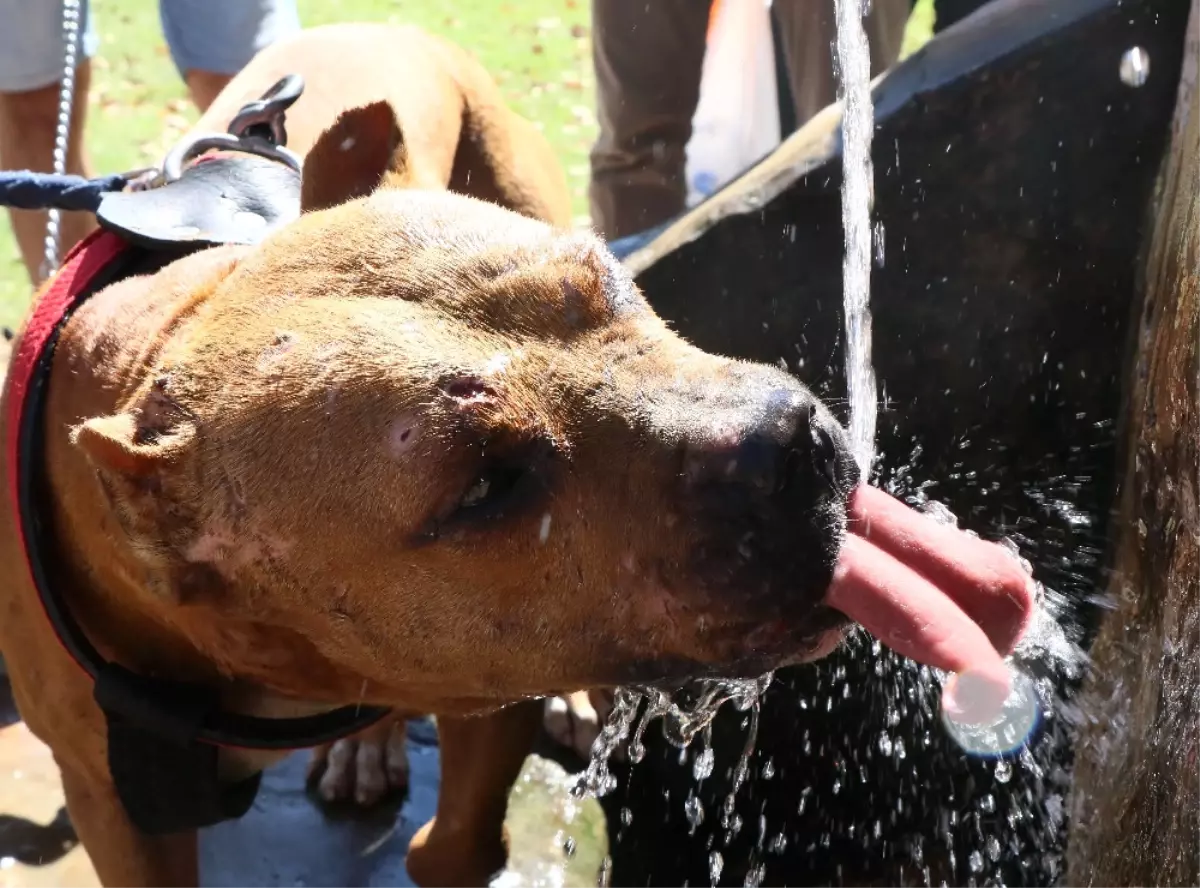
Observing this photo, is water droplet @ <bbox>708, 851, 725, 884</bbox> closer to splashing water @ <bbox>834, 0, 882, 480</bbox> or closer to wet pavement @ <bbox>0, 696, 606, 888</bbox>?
wet pavement @ <bbox>0, 696, 606, 888</bbox>

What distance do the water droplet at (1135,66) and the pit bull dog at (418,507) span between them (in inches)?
67.9

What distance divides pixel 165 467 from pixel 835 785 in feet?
6.11

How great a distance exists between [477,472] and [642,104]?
3.44 metres

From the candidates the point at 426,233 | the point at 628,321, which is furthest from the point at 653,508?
the point at 426,233

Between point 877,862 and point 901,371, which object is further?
point 901,371

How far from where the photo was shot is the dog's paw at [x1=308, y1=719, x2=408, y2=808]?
136 inches

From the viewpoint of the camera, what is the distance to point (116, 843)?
2684mm

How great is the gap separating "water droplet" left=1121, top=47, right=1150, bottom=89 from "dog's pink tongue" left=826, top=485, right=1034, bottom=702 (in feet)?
5.70

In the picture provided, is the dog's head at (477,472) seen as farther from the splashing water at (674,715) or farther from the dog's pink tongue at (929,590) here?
the splashing water at (674,715)

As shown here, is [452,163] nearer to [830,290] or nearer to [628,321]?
[830,290]

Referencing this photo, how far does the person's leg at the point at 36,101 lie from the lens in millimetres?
4156

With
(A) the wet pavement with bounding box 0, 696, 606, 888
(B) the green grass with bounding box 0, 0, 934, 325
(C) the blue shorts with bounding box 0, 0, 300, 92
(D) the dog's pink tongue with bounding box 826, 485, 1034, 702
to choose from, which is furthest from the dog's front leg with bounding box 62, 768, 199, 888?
(B) the green grass with bounding box 0, 0, 934, 325

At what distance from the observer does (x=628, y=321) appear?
214 centimetres

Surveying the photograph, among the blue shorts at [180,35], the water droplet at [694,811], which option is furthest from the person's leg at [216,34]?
the water droplet at [694,811]
